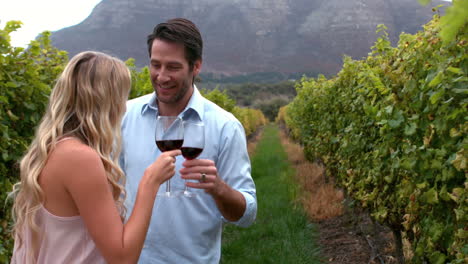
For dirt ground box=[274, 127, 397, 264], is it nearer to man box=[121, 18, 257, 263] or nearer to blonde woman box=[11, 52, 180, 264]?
man box=[121, 18, 257, 263]

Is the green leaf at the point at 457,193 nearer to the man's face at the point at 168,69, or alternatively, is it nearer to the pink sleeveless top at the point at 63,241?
the man's face at the point at 168,69

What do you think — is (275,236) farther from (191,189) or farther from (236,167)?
(191,189)

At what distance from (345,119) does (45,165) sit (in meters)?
4.94

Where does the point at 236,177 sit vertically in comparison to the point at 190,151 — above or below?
below

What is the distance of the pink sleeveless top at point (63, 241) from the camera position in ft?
5.02

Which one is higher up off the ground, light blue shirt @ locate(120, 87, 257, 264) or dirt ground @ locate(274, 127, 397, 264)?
light blue shirt @ locate(120, 87, 257, 264)

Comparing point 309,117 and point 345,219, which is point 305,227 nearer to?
point 345,219

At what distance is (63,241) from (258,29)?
116 meters

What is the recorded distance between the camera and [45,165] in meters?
1.51

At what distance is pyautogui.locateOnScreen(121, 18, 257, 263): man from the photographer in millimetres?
2098

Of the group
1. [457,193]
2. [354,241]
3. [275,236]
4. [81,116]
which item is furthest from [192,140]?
[354,241]

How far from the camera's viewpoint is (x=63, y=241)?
1.55 meters

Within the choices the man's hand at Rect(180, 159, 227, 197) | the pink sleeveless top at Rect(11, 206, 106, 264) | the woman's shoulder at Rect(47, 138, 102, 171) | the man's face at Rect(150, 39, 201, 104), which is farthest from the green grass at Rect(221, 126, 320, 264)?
the woman's shoulder at Rect(47, 138, 102, 171)

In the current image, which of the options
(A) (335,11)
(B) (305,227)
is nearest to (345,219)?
(B) (305,227)
